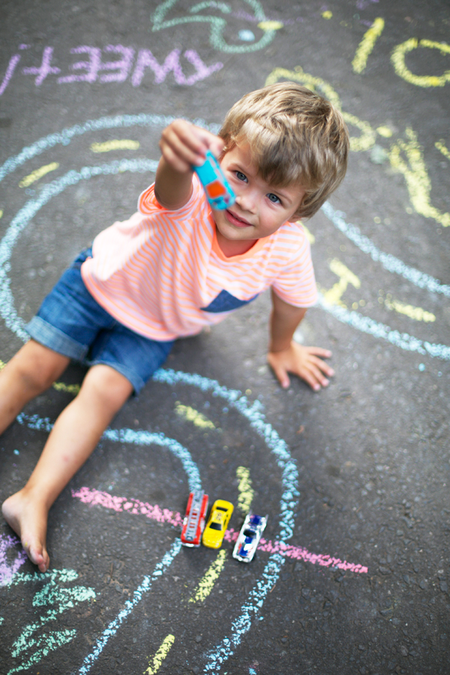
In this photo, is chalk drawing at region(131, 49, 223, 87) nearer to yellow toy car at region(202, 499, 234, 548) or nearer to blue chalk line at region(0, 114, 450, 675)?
blue chalk line at region(0, 114, 450, 675)

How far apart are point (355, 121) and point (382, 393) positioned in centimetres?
119

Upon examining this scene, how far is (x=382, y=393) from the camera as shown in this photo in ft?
5.27

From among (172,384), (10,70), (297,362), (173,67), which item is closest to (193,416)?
(172,384)

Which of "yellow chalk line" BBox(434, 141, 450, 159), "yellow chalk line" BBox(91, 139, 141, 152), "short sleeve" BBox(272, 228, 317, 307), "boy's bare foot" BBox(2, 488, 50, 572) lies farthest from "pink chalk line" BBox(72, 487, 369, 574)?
"yellow chalk line" BBox(434, 141, 450, 159)

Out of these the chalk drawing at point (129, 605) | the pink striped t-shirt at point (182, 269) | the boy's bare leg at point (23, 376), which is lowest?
the chalk drawing at point (129, 605)

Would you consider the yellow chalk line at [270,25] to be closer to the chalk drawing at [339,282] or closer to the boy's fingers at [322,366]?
the chalk drawing at [339,282]

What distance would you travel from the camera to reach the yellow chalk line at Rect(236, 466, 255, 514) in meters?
1.39

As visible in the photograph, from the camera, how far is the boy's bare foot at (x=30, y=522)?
120 cm

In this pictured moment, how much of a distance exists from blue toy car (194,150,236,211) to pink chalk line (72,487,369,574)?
90 cm

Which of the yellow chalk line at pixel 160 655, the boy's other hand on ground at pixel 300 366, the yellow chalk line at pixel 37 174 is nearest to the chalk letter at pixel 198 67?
the yellow chalk line at pixel 37 174

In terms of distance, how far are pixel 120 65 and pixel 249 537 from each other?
1937mm

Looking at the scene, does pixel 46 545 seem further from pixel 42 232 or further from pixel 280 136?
pixel 280 136

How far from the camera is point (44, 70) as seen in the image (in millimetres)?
2070

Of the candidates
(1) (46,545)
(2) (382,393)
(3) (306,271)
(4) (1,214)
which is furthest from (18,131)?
(2) (382,393)
